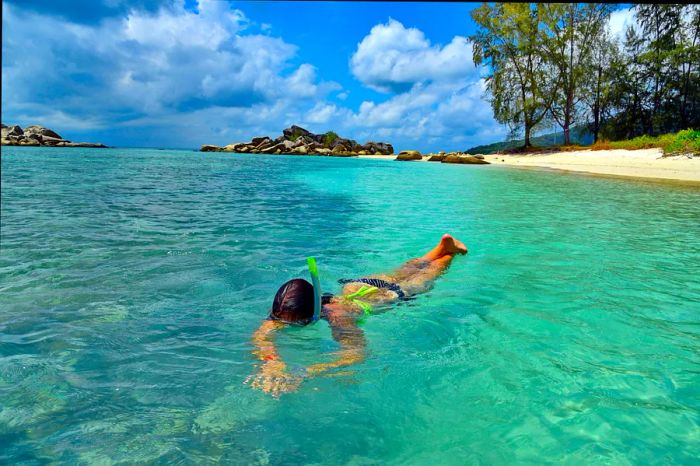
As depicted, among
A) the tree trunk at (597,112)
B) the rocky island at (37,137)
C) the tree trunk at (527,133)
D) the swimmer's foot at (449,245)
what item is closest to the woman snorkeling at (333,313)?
the swimmer's foot at (449,245)

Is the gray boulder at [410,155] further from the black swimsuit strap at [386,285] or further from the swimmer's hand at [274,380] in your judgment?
the swimmer's hand at [274,380]

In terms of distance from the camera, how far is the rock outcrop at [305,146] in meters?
65.7

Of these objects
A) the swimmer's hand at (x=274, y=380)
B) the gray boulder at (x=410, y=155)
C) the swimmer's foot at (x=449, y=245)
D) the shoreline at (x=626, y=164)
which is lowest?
the swimmer's hand at (x=274, y=380)

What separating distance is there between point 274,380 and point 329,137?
73.7 metres

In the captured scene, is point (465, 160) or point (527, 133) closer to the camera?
point (465, 160)

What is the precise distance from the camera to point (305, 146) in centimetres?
6669

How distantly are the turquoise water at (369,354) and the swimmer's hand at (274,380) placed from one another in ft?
0.28

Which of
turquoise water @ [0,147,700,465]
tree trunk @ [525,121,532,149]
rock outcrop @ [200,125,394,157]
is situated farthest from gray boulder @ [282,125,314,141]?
turquoise water @ [0,147,700,465]

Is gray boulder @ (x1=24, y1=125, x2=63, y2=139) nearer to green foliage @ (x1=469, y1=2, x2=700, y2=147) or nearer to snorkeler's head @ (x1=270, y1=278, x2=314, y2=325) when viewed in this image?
green foliage @ (x1=469, y1=2, x2=700, y2=147)

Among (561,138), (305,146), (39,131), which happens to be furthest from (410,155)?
(39,131)

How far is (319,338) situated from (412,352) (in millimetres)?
848

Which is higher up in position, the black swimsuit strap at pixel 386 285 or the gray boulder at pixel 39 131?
the gray boulder at pixel 39 131

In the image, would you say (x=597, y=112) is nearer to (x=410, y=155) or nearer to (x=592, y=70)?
(x=592, y=70)

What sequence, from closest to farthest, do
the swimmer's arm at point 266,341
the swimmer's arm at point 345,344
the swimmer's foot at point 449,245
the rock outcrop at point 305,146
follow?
the swimmer's arm at point 345,344 < the swimmer's arm at point 266,341 < the swimmer's foot at point 449,245 < the rock outcrop at point 305,146
